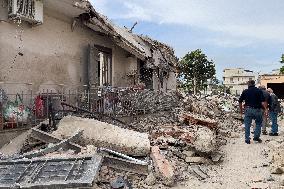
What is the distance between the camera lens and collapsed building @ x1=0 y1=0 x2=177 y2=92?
28.4ft

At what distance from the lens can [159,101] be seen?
14.8 metres

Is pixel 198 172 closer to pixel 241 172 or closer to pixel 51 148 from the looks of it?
pixel 241 172

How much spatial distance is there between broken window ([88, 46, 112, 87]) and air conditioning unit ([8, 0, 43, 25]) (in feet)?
8.87

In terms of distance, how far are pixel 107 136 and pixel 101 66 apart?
658 cm

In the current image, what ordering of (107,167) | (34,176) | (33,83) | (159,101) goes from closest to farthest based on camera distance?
1. (34,176)
2. (107,167)
3. (33,83)
4. (159,101)

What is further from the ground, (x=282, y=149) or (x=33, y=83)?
(x=33, y=83)

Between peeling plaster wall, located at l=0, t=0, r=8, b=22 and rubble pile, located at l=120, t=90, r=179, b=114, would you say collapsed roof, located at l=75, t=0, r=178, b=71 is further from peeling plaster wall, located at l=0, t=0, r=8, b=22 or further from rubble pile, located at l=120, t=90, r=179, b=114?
peeling plaster wall, located at l=0, t=0, r=8, b=22

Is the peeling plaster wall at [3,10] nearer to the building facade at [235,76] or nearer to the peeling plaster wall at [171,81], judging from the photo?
the peeling plaster wall at [171,81]

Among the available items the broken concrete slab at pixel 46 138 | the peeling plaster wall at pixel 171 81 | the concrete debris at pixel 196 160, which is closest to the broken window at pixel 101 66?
the broken concrete slab at pixel 46 138

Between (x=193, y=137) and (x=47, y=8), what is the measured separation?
551 centimetres

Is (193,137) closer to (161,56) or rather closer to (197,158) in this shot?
(197,158)

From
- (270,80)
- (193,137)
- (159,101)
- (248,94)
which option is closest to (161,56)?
(159,101)

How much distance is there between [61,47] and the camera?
34.7 feet

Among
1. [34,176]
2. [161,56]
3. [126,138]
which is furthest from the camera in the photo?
[161,56]
